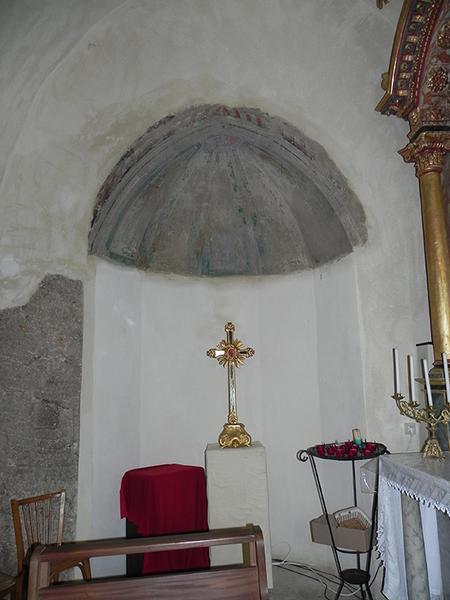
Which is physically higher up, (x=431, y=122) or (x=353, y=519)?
(x=431, y=122)

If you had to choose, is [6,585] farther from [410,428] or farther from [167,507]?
[410,428]

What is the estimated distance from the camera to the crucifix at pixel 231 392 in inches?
166

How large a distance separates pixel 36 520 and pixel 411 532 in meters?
2.35

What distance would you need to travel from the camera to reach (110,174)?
4.37 m

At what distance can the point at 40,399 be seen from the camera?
380 cm

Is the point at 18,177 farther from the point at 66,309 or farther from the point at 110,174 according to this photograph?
the point at 66,309

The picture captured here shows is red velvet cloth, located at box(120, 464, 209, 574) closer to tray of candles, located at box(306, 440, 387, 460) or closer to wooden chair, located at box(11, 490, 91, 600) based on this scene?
wooden chair, located at box(11, 490, 91, 600)

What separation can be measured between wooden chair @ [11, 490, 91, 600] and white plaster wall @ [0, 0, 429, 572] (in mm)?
478

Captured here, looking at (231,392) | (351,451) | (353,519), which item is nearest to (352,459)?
(351,451)

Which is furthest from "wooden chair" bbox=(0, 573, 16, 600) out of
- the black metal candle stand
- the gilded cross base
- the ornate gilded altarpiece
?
the ornate gilded altarpiece

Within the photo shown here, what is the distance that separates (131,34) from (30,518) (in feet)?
12.5

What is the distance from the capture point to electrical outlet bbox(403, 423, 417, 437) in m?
3.96

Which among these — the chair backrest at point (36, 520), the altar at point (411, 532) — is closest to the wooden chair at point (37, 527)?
the chair backrest at point (36, 520)

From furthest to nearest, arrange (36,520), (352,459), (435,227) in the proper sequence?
(435,227)
(352,459)
(36,520)
